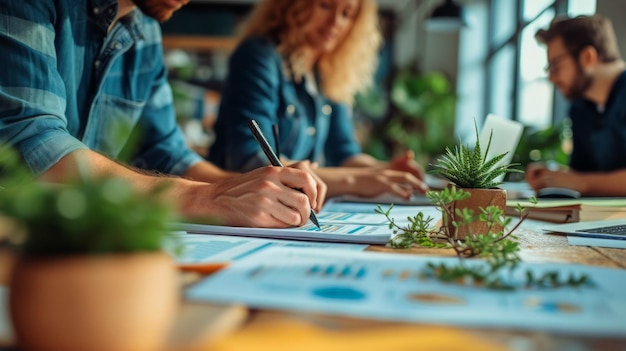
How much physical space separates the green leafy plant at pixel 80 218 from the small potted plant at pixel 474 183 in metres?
0.58

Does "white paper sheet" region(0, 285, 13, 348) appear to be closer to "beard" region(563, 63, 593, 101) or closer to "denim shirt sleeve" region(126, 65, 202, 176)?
"denim shirt sleeve" region(126, 65, 202, 176)

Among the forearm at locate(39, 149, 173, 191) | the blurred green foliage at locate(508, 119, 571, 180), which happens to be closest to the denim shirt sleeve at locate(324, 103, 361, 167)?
the blurred green foliage at locate(508, 119, 571, 180)

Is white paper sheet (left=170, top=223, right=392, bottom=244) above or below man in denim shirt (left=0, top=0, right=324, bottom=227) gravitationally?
below

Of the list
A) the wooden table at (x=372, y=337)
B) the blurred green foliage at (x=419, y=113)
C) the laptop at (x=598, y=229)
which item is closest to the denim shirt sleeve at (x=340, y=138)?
the laptop at (x=598, y=229)

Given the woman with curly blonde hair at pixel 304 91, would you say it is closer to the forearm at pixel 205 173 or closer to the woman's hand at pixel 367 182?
the woman's hand at pixel 367 182

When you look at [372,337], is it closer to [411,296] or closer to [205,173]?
[411,296]

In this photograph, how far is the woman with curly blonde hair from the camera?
1832mm

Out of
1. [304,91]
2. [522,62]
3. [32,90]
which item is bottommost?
[32,90]

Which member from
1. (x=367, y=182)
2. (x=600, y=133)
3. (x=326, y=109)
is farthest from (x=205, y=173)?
(x=600, y=133)

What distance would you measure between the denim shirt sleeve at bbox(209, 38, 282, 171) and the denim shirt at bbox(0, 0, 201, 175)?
0.18m

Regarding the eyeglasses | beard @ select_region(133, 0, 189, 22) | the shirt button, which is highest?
the eyeglasses

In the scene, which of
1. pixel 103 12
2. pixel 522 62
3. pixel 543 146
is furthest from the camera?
pixel 522 62

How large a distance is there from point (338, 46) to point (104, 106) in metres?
1.21

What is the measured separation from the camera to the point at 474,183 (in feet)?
2.98
